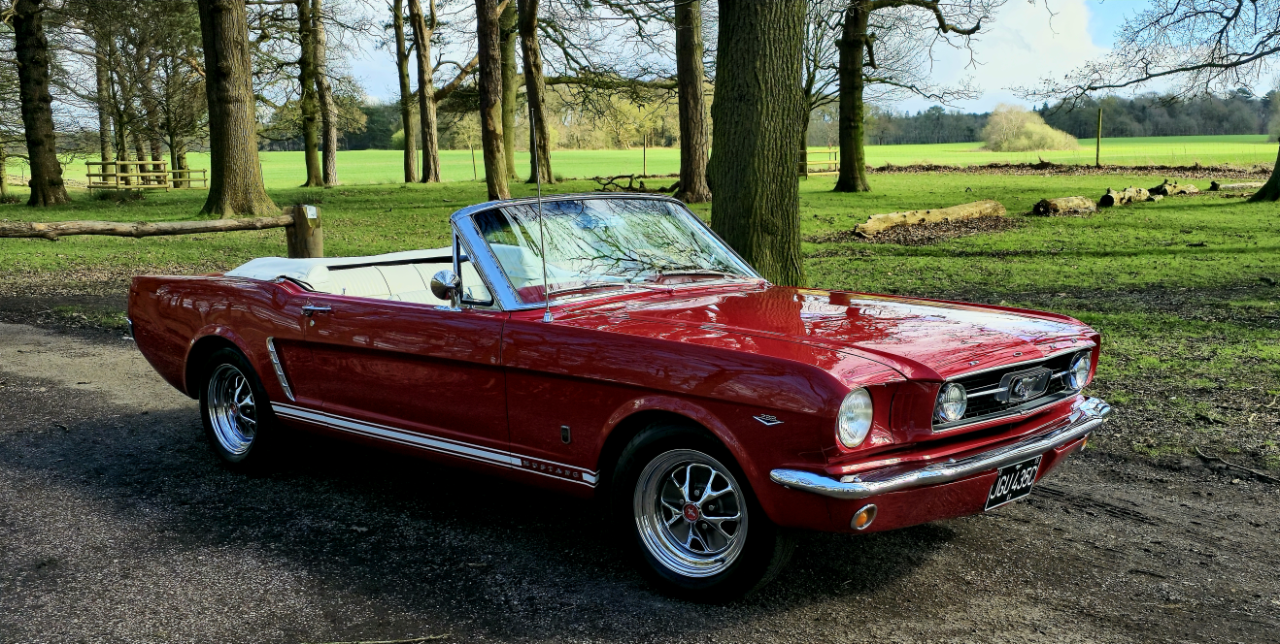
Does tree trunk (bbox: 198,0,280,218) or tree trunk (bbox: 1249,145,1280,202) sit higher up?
tree trunk (bbox: 198,0,280,218)

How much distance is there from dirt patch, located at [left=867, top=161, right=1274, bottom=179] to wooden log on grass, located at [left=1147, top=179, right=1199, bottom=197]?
6.83 meters

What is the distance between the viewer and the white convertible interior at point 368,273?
5.36m

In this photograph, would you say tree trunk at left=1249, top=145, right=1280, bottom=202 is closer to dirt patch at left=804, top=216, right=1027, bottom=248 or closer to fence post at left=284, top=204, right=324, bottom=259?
dirt patch at left=804, top=216, right=1027, bottom=248

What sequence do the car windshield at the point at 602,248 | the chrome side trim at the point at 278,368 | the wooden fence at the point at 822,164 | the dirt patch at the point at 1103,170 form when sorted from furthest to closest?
the wooden fence at the point at 822,164
the dirt patch at the point at 1103,170
the chrome side trim at the point at 278,368
the car windshield at the point at 602,248

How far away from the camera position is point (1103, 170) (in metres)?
33.9

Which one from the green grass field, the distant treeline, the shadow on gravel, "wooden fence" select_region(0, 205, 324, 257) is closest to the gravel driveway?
the shadow on gravel

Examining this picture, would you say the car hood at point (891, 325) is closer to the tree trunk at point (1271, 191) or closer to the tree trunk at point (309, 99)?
the tree trunk at point (1271, 191)

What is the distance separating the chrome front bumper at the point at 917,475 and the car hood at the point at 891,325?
0.30 meters

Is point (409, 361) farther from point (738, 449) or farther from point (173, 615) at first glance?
point (738, 449)

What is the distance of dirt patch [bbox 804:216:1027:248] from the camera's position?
1577cm

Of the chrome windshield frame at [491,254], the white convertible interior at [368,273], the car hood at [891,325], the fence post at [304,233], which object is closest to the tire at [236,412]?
the white convertible interior at [368,273]

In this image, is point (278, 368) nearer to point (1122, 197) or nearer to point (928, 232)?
point (928, 232)

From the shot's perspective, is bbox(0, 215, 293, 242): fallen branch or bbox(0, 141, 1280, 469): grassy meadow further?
bbox(0, 215, 293, 242): fallen branch

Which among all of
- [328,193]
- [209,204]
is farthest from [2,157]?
[209,204]
